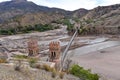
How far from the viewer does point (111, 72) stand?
43.9 m

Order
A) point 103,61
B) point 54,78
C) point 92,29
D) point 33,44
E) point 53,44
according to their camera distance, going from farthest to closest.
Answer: point 92,29 → point 103,61 → point 33,44 → point 53,44 → point 54,78

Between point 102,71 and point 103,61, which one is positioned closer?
point 102,71

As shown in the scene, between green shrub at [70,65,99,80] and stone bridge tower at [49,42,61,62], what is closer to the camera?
green shrub at [70,65,99,80]

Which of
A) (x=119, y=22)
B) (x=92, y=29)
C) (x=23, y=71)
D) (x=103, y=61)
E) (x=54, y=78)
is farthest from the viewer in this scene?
(x=119, y=22)

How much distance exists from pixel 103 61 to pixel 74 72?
24.7m

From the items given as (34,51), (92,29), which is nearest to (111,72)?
(34,51)

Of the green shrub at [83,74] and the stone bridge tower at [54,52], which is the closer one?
the green shrub at [83,74]

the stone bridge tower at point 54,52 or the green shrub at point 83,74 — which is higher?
the stone bridge tower at point 54,52

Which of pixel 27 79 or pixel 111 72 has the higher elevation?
pixel 27 79

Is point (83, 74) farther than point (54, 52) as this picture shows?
No

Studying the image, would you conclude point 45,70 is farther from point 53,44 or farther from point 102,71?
point 102,71

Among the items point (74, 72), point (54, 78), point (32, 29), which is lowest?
point (32, 29)

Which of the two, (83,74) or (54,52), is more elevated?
(54,52)

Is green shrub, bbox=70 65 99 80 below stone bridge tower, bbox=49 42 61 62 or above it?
below
